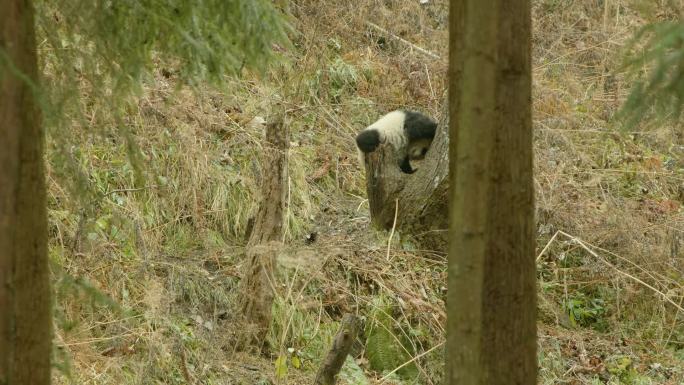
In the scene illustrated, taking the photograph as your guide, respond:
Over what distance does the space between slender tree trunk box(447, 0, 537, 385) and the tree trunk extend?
4.33 metres

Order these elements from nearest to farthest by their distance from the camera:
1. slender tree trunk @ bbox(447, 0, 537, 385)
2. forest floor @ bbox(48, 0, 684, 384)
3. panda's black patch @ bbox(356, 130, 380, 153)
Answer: slender tree trunk @ bbox(447, 0, 537, 385) → forest floor @ bbox(48, 0, 684, 384) → panda's black patch @ bbox(356, 130, 380, 153)

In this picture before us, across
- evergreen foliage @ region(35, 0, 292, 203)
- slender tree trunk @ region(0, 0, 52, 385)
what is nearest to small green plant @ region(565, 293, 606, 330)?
evergreen foliage @ region(35, 0, 292, 203)

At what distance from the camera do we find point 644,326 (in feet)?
30.3

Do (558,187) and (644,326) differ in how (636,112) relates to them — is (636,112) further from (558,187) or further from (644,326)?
(558,187)

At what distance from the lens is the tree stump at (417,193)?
9.07m

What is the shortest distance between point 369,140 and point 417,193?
4.38 feet

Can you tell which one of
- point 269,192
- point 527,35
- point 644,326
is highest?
point 527,35

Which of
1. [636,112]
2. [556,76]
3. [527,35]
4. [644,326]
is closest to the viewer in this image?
[527,35]

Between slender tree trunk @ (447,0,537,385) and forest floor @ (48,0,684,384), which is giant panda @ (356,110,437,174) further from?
slender tree trunk @ (447,0,537,385)

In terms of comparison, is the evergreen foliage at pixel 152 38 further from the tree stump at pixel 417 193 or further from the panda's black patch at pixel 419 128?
the panda's black patch at pixel 419 128

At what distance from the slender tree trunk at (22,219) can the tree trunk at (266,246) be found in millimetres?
3954

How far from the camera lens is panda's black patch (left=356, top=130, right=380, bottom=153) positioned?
10.1 m

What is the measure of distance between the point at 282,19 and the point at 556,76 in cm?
991

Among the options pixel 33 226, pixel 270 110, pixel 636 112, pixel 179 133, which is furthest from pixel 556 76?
pixel 33 226
